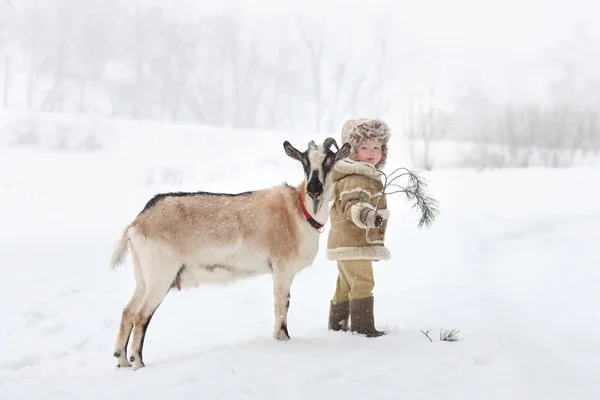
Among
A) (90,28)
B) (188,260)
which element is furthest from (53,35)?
(188,260)

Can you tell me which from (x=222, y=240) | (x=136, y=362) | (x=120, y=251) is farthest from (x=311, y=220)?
(x=136, y=362)

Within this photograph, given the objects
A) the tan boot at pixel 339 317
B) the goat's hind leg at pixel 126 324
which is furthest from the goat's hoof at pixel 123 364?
the tan boot at pixel 339 317

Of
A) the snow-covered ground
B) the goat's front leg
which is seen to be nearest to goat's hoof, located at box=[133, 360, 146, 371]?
the snow-covered ground

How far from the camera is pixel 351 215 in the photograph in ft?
13.6

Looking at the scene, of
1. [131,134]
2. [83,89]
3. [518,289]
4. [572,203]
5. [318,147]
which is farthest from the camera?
[83,89]

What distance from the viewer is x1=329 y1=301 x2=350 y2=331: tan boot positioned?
→ 464cm

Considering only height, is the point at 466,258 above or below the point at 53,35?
below

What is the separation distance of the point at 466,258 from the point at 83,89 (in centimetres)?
2044

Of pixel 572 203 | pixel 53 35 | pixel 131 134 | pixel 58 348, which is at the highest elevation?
pixel 53 35

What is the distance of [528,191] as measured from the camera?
10688 mm

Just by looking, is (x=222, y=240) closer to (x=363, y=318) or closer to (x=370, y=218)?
(x=370, y=218)

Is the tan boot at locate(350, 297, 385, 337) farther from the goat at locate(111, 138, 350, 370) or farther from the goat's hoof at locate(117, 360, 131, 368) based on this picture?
the goat's hoof at locate(117, 360, 131, 368)

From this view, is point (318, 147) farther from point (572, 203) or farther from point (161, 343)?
point (572, 203)

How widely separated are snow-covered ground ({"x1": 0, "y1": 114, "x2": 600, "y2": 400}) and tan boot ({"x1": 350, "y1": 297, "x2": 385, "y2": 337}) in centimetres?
12
